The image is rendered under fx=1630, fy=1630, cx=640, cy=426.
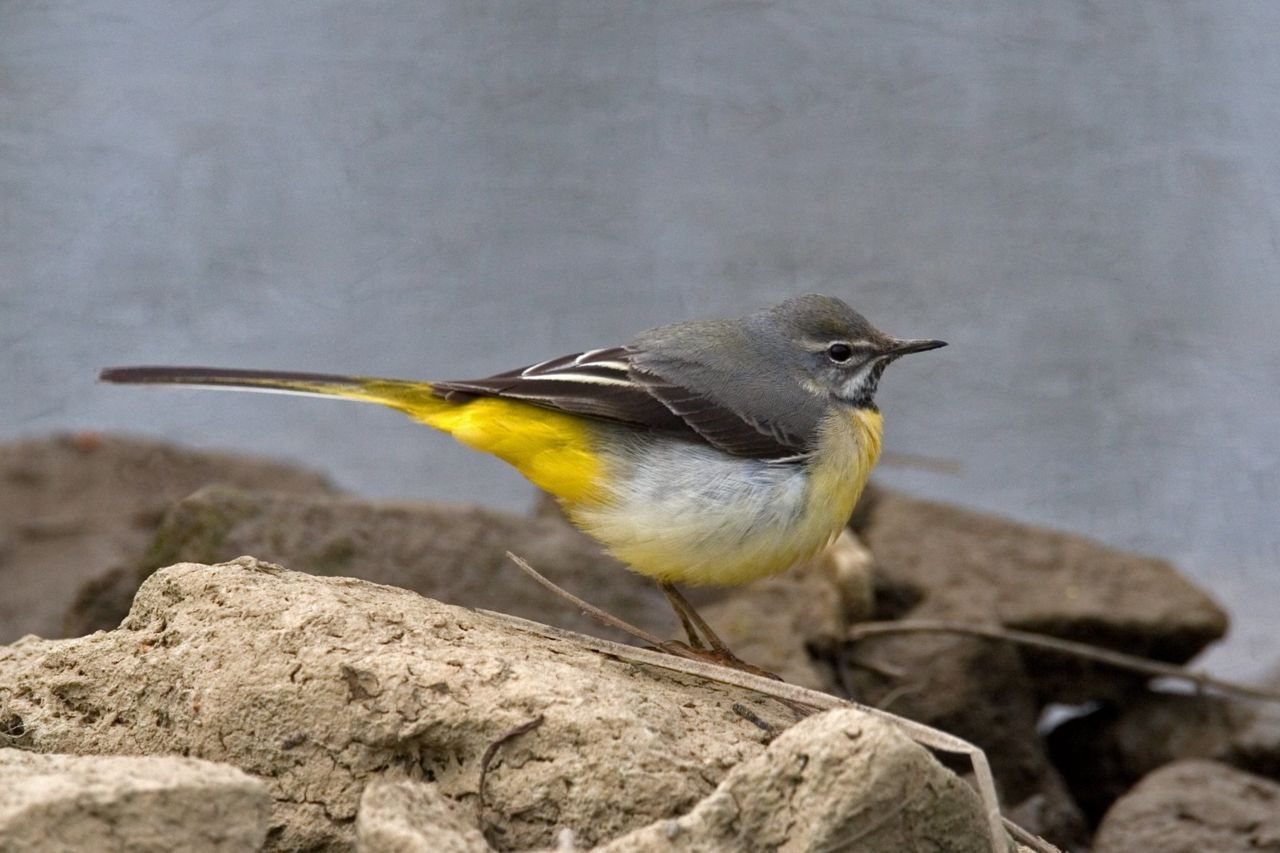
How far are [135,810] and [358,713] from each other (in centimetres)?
69

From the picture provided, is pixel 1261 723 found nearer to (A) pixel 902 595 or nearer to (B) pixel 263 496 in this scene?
(A) pixel 902 595

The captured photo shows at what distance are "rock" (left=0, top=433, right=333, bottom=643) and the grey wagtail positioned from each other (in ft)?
6.88

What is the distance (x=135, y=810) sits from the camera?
109 inches

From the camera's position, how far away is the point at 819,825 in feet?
9.70

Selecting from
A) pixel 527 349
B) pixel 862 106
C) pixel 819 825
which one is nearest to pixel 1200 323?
pixel 862 106

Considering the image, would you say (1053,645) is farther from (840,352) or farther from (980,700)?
(840,352)

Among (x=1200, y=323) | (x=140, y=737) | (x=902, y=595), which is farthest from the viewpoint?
(x=1200, y=323)

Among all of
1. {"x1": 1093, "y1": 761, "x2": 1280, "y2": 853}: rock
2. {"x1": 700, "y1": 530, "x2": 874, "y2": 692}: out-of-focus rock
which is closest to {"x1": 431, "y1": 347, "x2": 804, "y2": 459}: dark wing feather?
{"x1": 700, "y1": 530, "x2": 874, "y2": 692}: out-of-focus rock

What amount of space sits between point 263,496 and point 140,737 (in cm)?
262

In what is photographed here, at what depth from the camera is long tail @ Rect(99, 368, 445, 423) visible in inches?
199

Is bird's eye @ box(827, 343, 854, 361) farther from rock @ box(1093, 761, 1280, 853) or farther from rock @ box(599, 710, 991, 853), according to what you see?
rock @ box(599, 710, 991, 853)

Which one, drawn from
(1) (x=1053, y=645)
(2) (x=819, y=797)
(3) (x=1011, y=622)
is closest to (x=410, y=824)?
(2) (x=819, y=797)

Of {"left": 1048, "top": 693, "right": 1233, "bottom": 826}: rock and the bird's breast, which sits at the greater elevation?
the bird's breast

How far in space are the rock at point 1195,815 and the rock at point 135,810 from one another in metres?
3.17
